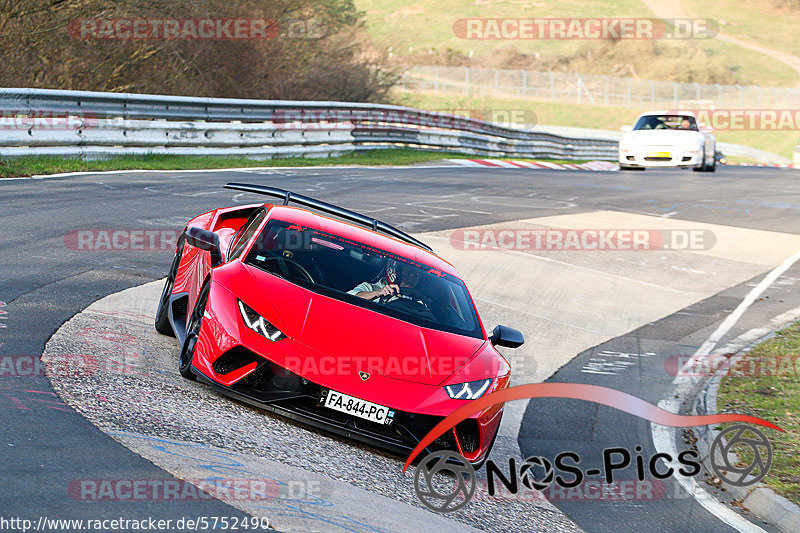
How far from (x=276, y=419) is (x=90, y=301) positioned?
10.3ft

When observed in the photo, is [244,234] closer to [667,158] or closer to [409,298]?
[409,298]

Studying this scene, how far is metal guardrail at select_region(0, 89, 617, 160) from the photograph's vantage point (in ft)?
53.5

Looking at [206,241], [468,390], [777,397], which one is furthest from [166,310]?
[777,397]

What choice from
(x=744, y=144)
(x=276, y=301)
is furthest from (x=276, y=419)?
(x=744, y=144)

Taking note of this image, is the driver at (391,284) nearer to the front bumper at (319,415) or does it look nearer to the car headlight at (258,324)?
the car headlight at (258,324)

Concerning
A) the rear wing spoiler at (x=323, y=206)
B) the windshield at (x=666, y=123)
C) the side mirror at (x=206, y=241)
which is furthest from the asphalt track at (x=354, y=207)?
the rear wing spoiler at (x=323, y=206)

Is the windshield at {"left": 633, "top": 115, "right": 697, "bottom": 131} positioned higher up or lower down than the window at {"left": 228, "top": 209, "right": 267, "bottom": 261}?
higher up

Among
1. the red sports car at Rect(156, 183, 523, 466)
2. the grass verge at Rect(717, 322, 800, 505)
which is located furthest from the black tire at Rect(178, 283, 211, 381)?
the grass verge at Rect(717, 322, 800, 505)

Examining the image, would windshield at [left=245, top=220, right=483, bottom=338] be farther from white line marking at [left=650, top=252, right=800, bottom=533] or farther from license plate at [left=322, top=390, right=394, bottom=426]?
white line marking at [left=650, top=252, right=800, bottom=533]

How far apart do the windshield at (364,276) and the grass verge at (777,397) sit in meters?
2.23

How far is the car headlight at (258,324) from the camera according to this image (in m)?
5.54

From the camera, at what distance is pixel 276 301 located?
5.82m

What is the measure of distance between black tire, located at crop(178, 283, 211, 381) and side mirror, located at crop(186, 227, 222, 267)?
0.27 metres

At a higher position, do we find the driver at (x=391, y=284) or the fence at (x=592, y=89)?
the fence at (x=592, y=89)
